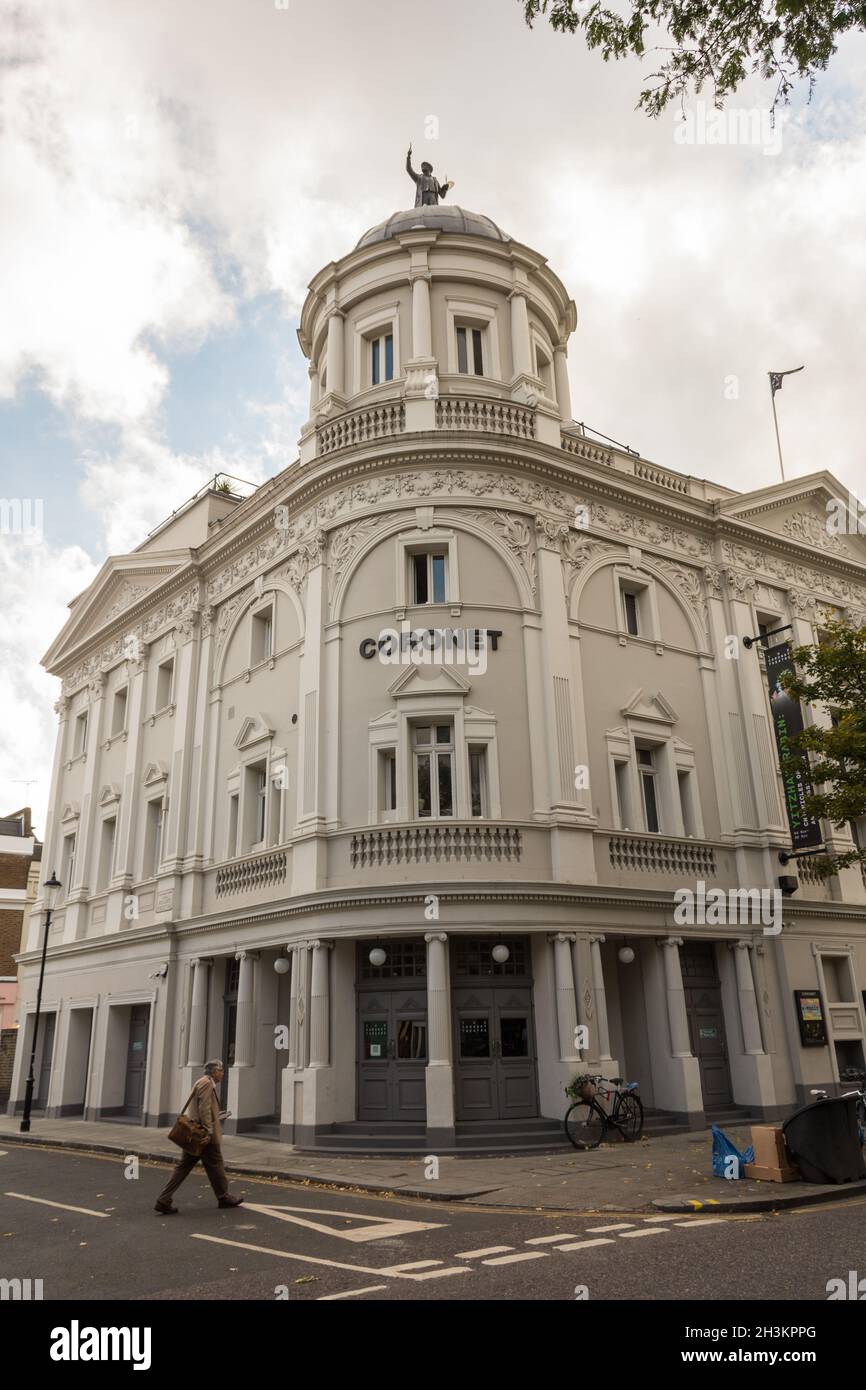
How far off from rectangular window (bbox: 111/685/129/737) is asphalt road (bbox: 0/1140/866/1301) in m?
19.0

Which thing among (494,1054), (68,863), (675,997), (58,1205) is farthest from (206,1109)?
(68,863)

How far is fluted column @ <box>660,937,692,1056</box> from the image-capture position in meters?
19.1

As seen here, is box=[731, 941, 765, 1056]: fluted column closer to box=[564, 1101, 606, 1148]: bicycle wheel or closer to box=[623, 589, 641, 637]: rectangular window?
box=[564, 1101, 606, 1148]: bicycle wheel

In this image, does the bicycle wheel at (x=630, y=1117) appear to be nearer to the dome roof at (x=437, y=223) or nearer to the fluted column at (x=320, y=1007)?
the fluted column at (x=320, y=1007)

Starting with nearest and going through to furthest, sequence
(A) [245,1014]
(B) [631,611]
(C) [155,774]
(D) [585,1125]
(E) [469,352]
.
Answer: (D) [585,1125] → (A) [245,1014] → (B) [631,611] → (E) [469,352] → (C) [155,774]

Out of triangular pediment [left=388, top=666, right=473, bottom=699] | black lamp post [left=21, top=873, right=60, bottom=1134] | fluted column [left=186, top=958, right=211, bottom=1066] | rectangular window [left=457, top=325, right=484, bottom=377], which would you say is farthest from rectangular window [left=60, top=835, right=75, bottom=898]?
rectangular window [left=457, top=325, right=484, bottom=377]

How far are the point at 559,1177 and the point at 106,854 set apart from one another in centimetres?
1922

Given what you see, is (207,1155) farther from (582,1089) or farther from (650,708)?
(650,708)

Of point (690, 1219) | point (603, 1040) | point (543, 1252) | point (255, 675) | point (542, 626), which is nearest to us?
point (543, 1252)

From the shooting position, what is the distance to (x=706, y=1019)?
20719 millimetres

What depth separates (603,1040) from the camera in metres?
17.8

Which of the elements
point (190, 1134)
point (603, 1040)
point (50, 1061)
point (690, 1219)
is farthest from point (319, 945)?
point (50, 1061)
